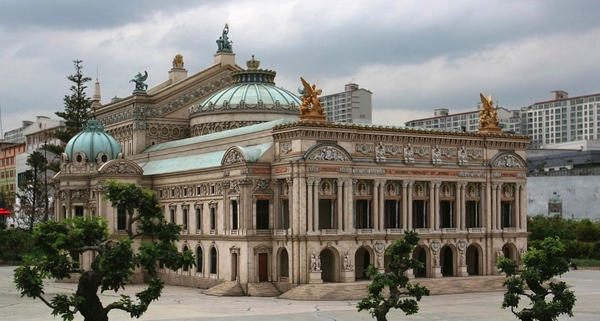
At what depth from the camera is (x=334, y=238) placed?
72.9 meters

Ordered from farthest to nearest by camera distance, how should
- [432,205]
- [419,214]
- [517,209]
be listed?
[517,209] < [419,214] < [432,205]

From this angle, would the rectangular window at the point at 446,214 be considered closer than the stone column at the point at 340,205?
No

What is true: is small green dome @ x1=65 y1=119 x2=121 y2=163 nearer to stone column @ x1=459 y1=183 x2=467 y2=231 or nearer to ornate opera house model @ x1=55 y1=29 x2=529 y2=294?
ornate opera house model @ x1=55 y1=29 x2=529 y2=294

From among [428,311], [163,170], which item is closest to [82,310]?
[428,311]

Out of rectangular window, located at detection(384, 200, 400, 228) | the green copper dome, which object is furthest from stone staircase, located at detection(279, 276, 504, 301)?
the green copper dome

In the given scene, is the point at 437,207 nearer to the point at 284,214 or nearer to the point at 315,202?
the point at 315,202

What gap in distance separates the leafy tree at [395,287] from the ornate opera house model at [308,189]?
73.9 feet

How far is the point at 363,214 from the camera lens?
76375 mm

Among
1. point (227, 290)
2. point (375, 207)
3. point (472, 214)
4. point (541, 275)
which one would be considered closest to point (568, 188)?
point (472, 214)

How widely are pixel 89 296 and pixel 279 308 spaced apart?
24652 millimetres

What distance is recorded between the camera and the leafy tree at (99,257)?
39906 millimetres

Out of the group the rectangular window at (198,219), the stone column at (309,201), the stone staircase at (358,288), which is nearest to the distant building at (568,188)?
the stone staircase at (358,288)

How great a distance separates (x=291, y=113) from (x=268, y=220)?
775 inches

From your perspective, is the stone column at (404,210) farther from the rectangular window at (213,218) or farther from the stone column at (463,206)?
the rectangular window at (213,218)
